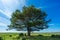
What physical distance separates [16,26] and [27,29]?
2.78 m

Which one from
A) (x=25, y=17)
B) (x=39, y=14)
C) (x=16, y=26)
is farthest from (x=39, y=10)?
(x=16, y=26)

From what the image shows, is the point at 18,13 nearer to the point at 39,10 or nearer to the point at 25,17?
the point at 25,17

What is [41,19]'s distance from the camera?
4312cm

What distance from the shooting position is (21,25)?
1704 inches

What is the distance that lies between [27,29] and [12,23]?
4159 millimetres

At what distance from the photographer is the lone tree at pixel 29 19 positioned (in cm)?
4150

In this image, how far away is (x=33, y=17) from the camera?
42406mm

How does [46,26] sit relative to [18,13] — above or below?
below

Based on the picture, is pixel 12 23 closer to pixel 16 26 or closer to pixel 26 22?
pixel 16 26

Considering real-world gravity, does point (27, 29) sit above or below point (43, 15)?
below

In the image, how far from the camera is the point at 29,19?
42406mm

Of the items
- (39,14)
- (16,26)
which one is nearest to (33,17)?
(39,14)

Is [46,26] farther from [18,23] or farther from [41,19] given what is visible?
[18,23]

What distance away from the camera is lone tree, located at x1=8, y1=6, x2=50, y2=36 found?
41.5 meters
